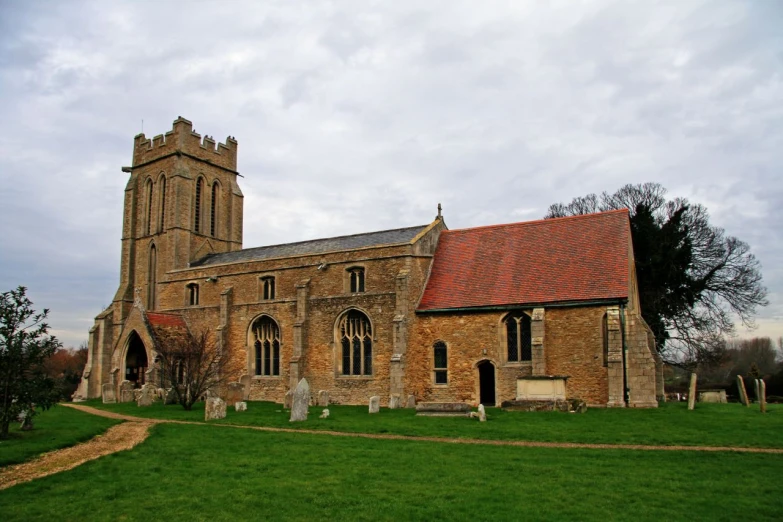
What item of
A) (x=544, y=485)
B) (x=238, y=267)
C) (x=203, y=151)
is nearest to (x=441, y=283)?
(x=238, y=267)

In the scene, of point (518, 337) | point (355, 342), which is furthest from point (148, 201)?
point (518, 337)

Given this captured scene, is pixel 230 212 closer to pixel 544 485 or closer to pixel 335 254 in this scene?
pixel 335 254

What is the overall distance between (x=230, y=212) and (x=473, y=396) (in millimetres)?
24021

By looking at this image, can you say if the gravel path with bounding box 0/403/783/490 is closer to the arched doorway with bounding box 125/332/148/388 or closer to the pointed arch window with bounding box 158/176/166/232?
the arched doorway with bounding box 125/332/148/388

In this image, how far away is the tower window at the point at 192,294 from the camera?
35.0 meters

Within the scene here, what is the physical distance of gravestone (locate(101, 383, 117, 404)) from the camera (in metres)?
30.6

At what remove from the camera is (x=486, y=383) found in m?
26.3

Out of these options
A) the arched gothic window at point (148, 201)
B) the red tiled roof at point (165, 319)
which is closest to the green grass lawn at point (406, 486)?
the red tiled roof at point (165, 319)

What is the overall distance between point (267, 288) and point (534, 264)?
13.8 meters

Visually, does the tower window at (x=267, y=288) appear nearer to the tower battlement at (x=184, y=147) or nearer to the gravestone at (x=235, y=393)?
the gravestone at (x=235, y=393)

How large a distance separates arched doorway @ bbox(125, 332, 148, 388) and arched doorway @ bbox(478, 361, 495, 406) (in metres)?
18.7

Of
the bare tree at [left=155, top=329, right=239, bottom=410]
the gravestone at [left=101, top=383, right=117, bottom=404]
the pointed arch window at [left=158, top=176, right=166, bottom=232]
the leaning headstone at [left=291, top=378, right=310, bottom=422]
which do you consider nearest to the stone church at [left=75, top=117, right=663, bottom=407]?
the bare tree at [left=155, top=329, right=239, bottom=410]

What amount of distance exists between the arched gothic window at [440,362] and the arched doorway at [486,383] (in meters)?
1.51

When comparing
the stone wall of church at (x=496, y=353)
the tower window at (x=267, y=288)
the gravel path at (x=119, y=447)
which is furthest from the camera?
the tower window at (x=267, y=288)
